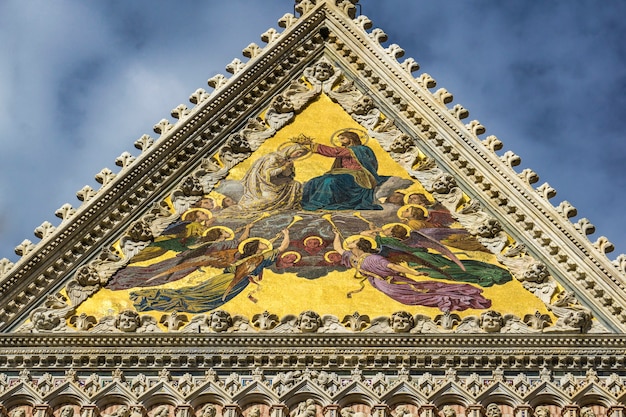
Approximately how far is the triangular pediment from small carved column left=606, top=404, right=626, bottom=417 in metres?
0.83

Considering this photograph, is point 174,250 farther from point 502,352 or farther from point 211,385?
Result: point 502,352

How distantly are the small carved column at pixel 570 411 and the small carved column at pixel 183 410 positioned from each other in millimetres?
2684

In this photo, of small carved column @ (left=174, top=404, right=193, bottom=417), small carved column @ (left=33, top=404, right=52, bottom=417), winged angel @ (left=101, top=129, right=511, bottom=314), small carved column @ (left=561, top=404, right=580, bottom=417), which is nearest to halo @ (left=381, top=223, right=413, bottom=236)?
winged angel @ (left=101, top=129, right=511, bottom=314)

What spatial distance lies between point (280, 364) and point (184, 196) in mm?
2339

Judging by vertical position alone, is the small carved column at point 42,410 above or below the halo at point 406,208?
below

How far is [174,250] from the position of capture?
1345cm

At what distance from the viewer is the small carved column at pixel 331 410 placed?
38.8ft

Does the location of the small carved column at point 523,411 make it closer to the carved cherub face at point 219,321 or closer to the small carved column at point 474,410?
the small carved column at point 474,410

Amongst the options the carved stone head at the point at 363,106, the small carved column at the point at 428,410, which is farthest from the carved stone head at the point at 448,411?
the carved stone head at the point at 363,106

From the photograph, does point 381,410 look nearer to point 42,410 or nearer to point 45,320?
point 42,410

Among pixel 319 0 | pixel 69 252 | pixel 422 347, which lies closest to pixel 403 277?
pixel 422 347

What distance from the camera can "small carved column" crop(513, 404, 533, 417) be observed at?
1180cm

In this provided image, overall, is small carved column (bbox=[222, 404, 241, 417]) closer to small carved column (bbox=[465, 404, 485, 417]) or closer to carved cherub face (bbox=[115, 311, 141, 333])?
carved cherub face (bbox=[115, 311, 141, 333])

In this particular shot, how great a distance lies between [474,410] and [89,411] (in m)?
2.78
